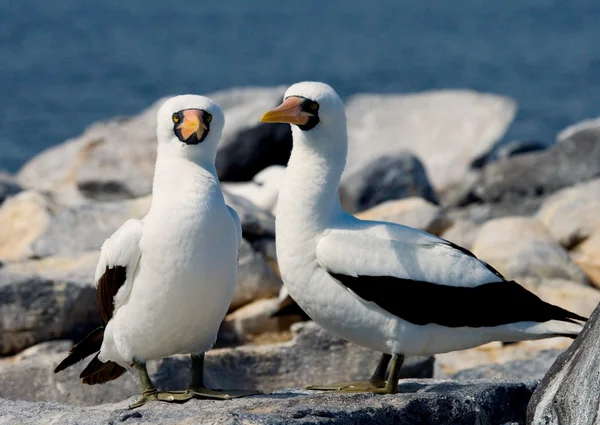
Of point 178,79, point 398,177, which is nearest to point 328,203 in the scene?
point 398,177

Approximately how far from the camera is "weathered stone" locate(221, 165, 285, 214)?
14.9 meters

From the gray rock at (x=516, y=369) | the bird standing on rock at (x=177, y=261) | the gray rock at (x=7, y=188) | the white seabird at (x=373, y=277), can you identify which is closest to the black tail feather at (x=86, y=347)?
the bird standing on rock at (x=177, y=261)

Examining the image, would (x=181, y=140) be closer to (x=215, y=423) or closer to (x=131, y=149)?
(x=215, y=423)

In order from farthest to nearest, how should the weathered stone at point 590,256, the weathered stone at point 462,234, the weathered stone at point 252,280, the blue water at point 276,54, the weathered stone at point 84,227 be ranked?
1. the blue water at point 276,54
2. the weathered stone at point 462,234
3. the weathered stone at point 590,256
4. the weathered stone at point 84,227
5. the weathered stone at point 252,280

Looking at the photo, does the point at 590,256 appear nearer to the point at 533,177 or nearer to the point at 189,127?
the point at 533,177

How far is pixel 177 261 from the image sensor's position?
22.7 ft

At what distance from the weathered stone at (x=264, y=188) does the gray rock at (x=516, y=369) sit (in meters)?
5.62

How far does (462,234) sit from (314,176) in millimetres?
6458

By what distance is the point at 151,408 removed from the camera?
689 cm

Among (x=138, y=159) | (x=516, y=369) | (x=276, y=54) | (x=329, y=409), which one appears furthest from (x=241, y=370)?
(x=276, y=54)

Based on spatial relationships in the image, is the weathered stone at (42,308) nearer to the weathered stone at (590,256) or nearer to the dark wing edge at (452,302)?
the dark wing edge at (452,302)

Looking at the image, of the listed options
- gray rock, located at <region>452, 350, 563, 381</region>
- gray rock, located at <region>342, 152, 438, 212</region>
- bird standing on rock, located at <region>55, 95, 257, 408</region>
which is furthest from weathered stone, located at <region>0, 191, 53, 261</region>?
bird standing on rock, located at <region>55, 95, 257, 408</region>

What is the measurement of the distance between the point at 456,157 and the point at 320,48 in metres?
27.7

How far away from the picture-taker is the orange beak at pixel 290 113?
733 cm
